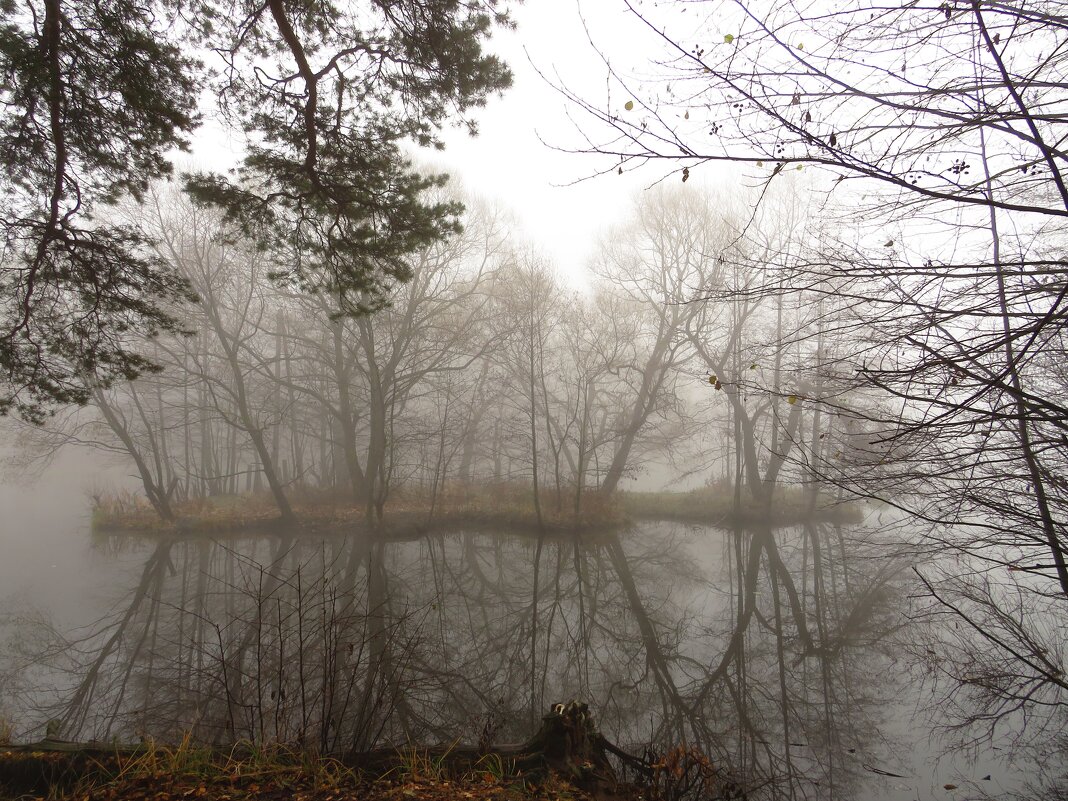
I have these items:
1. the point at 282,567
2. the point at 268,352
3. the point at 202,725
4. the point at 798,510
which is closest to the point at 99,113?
the point at 202,725

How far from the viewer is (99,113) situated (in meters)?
4.74

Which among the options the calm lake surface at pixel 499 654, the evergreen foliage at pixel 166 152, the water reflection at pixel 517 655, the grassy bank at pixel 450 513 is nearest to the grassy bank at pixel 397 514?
the grassy bank at pixel 450 513

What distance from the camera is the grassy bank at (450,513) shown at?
16.0 m

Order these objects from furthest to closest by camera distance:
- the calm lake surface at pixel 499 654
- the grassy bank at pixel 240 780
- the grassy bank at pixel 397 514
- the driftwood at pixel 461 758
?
the grassy bank at pixel 397 514 → the calm lake surface at pixel 499 654 → the driftwood at pixel 461 758 → the grassy bank at pixel 240 780

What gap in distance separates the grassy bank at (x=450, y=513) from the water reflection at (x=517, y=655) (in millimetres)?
2961

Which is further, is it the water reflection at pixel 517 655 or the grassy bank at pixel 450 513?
the grassy bank at pixel 450 513

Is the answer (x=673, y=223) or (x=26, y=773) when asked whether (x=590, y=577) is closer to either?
(x=26, y=773)

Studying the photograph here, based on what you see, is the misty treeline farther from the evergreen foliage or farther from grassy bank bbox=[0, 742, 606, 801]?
grassy bank bbox=[0, 742, 606, 801]

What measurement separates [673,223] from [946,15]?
18.0 metres

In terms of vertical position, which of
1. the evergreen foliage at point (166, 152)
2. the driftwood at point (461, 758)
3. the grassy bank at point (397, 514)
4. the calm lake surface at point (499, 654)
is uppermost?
the evergreen foliage at point (166, 152)

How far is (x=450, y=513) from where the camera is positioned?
55.6ft

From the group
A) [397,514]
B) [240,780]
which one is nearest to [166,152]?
[240,780]

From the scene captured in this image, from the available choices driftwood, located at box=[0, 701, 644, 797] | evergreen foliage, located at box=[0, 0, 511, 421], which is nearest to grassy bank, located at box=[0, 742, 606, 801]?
driftwood, located at box=[0, 701, 644, 797]

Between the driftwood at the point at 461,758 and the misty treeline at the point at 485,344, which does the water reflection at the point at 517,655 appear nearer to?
the driftwood at the point at 461,758
